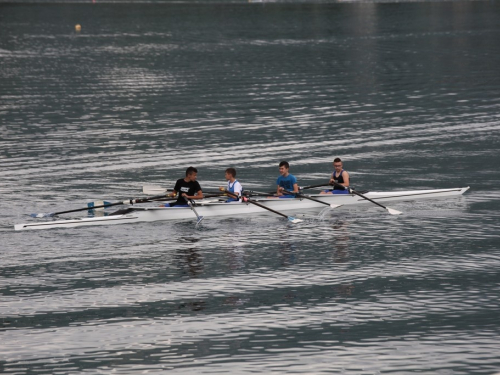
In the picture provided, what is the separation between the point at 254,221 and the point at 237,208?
75 cm

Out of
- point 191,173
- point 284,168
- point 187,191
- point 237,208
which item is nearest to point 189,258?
point 191,173

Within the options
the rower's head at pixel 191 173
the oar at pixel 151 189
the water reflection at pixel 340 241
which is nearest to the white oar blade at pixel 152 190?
the oar at pixel 151 189

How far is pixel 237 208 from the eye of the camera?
2542cm

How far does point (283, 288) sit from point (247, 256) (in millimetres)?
2700

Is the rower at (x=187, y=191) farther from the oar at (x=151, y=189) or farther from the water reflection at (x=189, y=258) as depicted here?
the water reflection at (x=189, y=258)

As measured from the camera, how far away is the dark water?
620 inches

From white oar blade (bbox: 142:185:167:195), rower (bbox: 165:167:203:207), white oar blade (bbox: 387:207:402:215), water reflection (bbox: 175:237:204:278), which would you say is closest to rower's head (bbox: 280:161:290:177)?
rower (bbox: 165:167:203:207)

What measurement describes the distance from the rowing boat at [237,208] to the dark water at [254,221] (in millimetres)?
384

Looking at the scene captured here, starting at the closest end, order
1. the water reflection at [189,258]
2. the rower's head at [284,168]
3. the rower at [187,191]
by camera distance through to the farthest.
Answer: the water reflection at [189,258] < the rower at [187,191] < the rower's head at [284,168]

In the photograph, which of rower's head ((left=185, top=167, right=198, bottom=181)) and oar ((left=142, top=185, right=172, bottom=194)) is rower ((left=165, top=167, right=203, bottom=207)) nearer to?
rower's head ((left=185, top=167, right=198, bottom=181))

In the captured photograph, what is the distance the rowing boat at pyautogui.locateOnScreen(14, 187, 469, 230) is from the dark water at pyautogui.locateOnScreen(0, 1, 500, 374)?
15.1 inches

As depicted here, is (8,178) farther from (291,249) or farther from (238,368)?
(238,368)

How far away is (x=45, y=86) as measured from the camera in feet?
171

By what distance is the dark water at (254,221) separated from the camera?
15.8 metres
